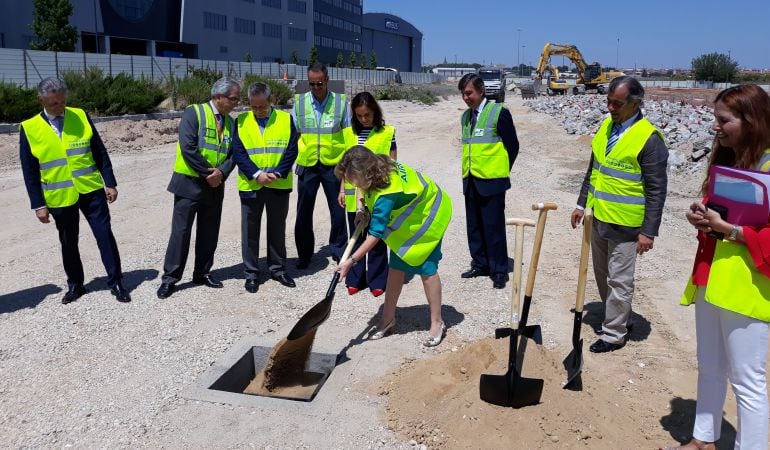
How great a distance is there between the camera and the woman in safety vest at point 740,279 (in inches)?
108

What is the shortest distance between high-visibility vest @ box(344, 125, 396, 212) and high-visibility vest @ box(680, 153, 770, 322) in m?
3.30

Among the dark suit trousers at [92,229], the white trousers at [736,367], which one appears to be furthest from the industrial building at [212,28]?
the white trousers at [736,367]

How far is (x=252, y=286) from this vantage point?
5949mm

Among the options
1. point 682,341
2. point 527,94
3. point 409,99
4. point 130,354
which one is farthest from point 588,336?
point 527,94

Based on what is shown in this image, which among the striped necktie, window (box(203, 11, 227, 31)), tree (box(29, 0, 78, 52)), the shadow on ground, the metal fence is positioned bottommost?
the shadow on ground

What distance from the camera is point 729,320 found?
112 inches

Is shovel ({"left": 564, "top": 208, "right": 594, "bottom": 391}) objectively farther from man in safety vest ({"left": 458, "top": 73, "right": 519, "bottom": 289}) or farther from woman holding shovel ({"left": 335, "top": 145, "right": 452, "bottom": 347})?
man in safety vest ({"left": 458, "top": 73, "right": 519, "bottom": 289})

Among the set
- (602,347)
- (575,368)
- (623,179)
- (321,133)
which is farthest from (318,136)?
(575,368)

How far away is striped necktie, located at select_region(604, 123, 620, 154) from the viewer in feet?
14.4

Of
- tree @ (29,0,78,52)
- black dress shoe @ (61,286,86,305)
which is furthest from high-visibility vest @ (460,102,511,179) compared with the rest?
tree @ (29,0,78,52)

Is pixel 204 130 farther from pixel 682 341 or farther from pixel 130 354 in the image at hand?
pixel 682 341

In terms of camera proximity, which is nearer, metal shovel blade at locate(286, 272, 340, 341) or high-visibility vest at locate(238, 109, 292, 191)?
metal shovel blade at locate(286, 272, 340, 341)

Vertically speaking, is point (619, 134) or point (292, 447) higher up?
point (619, 134)

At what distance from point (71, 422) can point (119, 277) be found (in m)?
2.18
